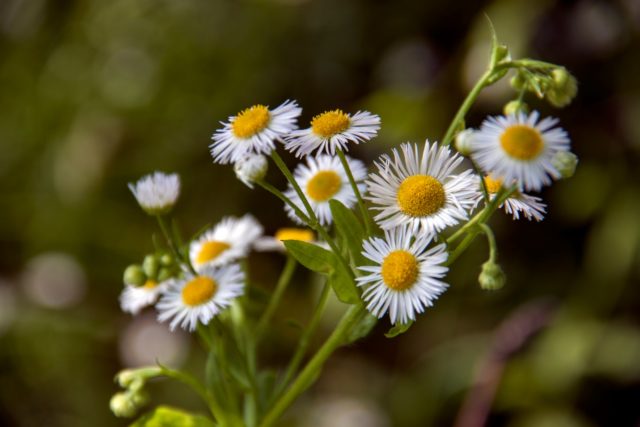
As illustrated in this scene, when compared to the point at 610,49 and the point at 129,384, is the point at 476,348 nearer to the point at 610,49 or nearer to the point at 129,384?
the point at 610,49

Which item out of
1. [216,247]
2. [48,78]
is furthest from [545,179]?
[48,78]

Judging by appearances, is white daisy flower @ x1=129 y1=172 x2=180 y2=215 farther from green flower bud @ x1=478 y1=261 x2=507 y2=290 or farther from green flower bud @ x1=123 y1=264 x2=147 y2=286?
green flower bud @ x1=478 y1=261 x2=507 y2=290

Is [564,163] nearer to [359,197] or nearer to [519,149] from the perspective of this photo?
[519,149]

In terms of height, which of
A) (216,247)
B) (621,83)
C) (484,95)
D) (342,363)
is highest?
(621,83)

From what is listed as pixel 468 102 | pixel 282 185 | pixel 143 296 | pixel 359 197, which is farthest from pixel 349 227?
pixel 282 185

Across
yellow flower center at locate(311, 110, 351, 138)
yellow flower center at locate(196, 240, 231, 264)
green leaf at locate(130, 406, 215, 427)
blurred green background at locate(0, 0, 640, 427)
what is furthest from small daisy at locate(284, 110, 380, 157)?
blurred green background at locate(0, 0, 640, 427)

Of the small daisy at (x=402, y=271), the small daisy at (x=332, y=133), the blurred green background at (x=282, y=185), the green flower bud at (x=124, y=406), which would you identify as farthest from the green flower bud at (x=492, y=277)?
the blurred green background at (x=282, y=185)

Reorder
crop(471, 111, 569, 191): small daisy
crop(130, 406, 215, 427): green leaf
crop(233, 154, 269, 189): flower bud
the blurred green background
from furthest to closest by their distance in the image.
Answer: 1. the blurred green background
2. crop(130, 406, 215, 427): green leaf
3. crop(233, 154, 269, 189): flower bud
4. crop(471, 111, 569, 191): small daisy
